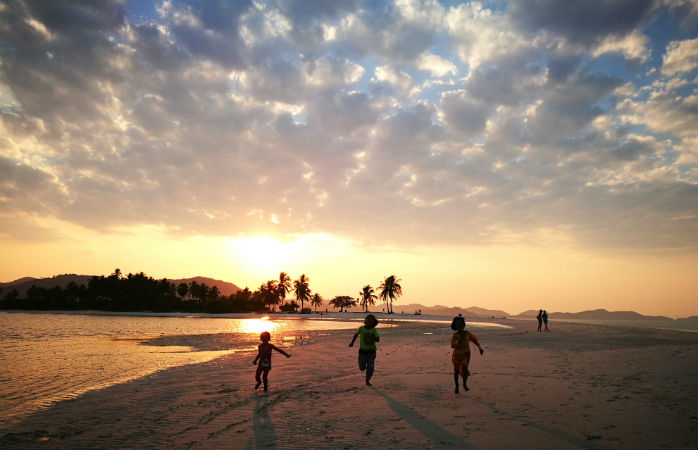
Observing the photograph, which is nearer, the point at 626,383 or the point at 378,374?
the point at 626,383

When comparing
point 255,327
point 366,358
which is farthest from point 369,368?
point 255,327

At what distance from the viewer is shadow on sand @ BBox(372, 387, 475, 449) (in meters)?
6.60

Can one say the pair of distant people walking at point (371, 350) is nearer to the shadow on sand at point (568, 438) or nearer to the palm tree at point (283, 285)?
the shadow on sand at point (568, 438)

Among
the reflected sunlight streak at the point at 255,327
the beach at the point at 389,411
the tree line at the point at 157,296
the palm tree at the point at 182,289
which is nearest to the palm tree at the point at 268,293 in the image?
the tree line at the point at 157,296

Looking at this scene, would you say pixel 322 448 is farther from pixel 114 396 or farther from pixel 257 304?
pixel 257 304

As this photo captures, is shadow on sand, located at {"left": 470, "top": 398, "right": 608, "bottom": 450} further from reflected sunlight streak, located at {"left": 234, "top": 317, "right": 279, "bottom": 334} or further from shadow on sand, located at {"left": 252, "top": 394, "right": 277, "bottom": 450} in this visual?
reflected sunlight streak, located at {"left": 234, "top": 317, "right": 279, "bottom": 334}

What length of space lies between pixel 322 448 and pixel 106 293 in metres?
156

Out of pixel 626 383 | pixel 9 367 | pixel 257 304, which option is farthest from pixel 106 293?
pixel 626 383

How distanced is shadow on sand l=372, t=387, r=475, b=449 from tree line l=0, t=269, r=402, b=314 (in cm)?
12483

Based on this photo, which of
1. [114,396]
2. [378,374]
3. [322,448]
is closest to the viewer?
[322,448]

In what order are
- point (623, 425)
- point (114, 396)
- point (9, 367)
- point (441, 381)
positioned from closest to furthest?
point (623, 425) < point (114, 396) < point (441, 381) < point (9, 367)

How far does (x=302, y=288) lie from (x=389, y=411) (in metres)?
137

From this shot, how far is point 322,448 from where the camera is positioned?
6.51 meters

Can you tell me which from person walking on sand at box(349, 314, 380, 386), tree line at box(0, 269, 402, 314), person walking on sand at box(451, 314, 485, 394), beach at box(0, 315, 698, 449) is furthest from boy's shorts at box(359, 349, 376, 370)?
tree line at box(0, 269, 402, 314)
